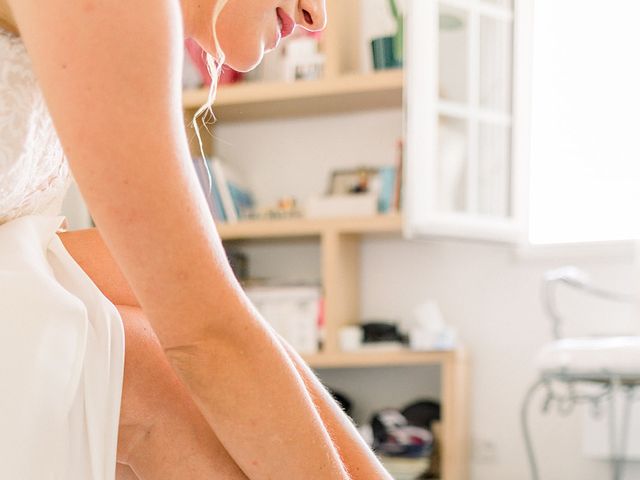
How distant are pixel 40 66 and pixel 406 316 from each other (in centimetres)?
287

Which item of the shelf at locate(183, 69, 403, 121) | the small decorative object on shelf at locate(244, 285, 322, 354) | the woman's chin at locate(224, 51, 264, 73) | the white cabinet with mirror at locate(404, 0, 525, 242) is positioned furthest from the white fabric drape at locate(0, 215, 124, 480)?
the shelf at locate(183, 69, 403, 121)

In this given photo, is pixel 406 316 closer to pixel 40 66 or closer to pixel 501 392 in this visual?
pixel 501 392

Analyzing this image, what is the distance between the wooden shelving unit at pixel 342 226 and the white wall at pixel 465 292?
8cm

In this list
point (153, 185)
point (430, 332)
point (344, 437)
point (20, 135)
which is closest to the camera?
point (153, 185)

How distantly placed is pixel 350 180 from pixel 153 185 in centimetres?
280

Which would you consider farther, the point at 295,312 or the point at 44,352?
the point at 295,312

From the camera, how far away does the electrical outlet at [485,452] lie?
320 cm

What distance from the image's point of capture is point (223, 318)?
601mm

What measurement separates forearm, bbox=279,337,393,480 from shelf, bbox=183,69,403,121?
2.28m

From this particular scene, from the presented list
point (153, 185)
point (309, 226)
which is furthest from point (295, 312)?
point (153, 185)

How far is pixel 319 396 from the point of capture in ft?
2.81

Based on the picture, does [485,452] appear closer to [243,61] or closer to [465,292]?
[465,292]

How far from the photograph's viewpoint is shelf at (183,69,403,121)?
10.0 feet

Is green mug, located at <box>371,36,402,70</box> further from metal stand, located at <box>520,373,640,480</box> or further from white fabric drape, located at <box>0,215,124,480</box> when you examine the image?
white fabric drape, located at <box>0,215,124,480</box>
